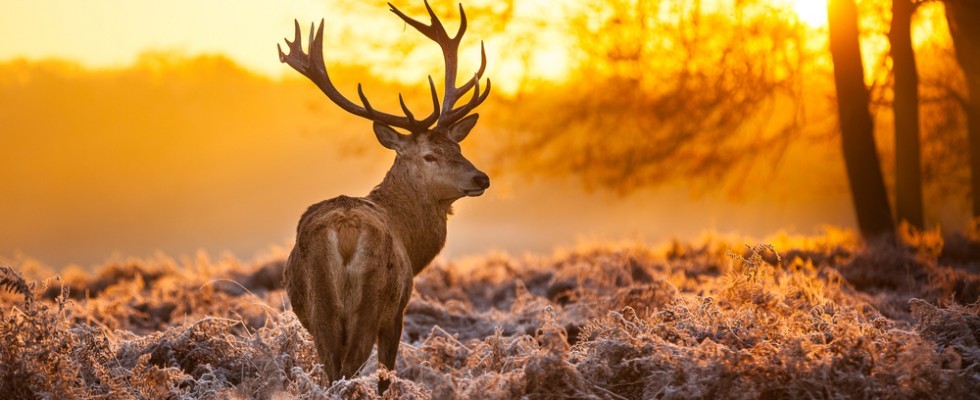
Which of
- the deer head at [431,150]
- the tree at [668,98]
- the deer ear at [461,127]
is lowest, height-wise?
the deer head at [431,150]

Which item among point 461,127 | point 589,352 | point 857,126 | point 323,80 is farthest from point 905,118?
point 589,352

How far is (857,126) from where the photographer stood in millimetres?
14789

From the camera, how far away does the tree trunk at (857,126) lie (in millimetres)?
14680

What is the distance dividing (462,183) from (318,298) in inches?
74.7

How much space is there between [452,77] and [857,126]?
8.41 metres

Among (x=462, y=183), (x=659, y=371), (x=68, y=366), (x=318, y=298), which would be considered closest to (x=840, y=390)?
(x=659, y=371)

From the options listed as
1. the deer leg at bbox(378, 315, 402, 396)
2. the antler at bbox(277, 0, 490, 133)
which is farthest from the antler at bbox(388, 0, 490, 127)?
the deer leg at bbox(378, 315, 402, 396)

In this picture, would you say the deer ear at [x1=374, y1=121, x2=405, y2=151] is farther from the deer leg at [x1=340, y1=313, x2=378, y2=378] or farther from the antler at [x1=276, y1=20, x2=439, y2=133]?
the deer leg at [x1=340, y1=313, x2=378, y2=378]

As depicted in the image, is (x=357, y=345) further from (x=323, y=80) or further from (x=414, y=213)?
(x=323, y=80)

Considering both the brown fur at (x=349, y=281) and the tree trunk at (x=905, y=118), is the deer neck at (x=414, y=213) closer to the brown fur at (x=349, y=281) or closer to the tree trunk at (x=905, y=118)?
the brown fur at (x=349, y=281)

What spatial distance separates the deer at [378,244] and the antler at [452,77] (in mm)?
19

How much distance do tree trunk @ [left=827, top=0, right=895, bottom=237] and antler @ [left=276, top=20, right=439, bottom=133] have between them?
28.3 feet

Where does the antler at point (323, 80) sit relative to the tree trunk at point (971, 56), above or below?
below

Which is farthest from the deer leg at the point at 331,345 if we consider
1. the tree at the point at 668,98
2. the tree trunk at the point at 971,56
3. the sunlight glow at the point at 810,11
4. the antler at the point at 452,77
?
the tree trunk at the point at 971,56
